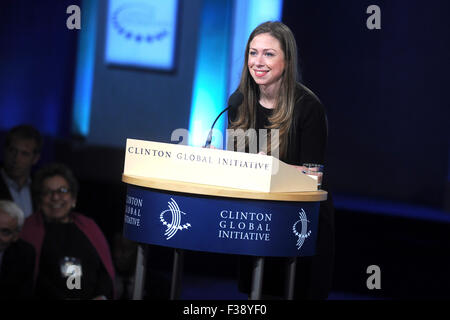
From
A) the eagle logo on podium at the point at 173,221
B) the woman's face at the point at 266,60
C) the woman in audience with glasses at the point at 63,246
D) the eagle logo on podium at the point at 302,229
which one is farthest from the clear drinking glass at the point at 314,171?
the woman in audience with glasses at the point at 63,246

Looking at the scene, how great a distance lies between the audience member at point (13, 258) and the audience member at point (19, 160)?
0.78 meters

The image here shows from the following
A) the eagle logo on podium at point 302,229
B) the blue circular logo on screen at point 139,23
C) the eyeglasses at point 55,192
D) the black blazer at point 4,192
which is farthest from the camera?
the blue circular logo on screen at point 139,23

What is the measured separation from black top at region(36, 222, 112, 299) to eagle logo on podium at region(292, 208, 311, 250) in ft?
4.49

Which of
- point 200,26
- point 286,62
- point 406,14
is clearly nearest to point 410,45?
point 406,14

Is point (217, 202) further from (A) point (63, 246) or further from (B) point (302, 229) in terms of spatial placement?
(A) point (63, 246)

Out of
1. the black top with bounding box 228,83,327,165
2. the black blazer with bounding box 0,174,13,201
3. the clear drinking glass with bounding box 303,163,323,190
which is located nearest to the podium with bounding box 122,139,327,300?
the clear drinking glass with bounding box 303,163,323,190

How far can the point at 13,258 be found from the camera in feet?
11.5

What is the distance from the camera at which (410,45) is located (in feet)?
18.7

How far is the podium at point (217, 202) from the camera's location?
2510mm

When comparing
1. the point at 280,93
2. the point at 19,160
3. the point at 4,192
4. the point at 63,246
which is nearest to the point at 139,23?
the point at 19,160

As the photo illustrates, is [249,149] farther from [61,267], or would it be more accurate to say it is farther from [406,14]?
[406,14]

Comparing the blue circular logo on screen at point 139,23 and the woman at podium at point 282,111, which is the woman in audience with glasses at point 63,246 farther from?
the blue circular logo on screen at point 139,23

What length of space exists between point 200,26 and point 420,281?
2732 millimetres
